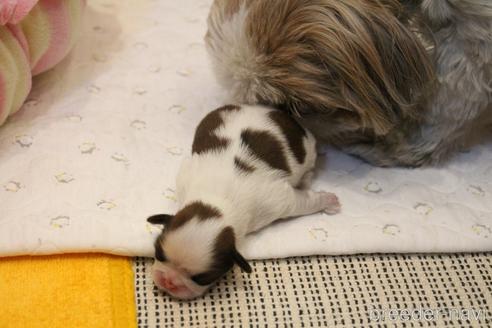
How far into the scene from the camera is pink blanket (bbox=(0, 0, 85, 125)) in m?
1.30

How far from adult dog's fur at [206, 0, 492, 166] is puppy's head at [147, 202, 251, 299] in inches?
13.4

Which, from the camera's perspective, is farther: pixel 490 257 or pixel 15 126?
pixel 15 126

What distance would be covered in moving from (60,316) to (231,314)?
34cm

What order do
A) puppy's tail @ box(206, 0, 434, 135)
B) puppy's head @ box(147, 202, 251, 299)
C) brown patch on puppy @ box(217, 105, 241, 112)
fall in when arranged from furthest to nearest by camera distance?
brown patch on puppy @ box(217, 105, 241, 112)
puppy's tail @ box(206, 0, 434, 135)
puppy's head @ box(147, 202, 251, 299)

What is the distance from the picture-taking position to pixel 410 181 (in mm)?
1426

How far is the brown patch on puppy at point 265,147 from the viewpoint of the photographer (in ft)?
3.94

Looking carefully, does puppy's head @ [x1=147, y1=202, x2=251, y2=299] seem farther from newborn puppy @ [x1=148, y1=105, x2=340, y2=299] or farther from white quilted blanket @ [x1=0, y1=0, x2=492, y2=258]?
white quilted blanket @ [x1=0, y1=0, x2=492, y2=258]

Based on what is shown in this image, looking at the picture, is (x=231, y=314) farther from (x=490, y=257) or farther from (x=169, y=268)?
(x=490, y=257)

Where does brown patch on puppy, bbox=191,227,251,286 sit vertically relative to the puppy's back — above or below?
below

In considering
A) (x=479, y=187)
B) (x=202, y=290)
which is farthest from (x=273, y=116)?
(x=479, y=187)

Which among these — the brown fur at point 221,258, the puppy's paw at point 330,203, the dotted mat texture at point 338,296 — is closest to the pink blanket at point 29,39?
the dotted mat texture at point 338,296

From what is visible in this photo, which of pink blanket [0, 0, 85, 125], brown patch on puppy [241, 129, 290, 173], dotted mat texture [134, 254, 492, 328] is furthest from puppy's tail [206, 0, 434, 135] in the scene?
pink blanket [0, 0, 85, 125]

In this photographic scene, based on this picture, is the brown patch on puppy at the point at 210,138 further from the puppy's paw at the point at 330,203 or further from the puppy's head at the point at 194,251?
the puppy's paw at the point at 330,203

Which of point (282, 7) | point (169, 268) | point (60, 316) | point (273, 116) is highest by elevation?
point (282, 7)
